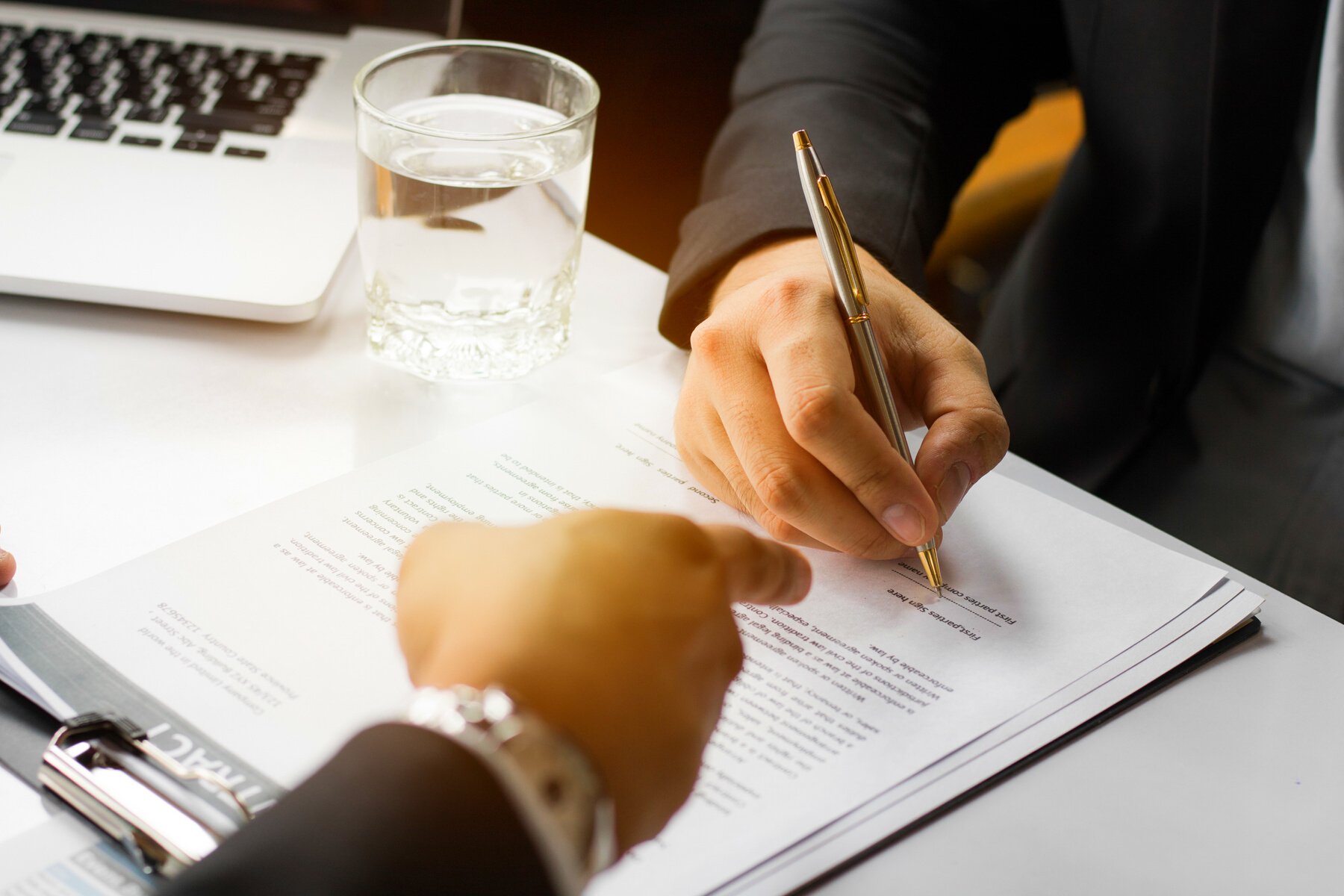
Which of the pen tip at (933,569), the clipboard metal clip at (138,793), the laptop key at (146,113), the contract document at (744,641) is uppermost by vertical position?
the laptop key at (146,113)

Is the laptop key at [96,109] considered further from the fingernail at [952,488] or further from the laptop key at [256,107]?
the fingernail at [952,488]

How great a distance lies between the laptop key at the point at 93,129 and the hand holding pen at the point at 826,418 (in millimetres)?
423

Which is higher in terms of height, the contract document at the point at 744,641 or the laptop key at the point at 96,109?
the laptop key at the point at 96,109

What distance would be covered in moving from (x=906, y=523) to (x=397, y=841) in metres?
0.25

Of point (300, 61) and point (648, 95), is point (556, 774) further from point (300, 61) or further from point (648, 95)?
point (648, 95)

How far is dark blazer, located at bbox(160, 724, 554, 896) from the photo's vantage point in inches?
8.5

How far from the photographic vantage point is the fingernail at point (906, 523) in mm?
414

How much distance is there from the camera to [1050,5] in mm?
887

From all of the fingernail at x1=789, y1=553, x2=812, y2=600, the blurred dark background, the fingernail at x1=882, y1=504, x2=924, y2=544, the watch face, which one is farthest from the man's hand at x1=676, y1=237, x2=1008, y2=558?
the blurred dark background

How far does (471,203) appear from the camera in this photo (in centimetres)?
52

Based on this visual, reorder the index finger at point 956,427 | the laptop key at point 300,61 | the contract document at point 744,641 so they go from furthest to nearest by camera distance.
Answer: the laptop key at point 300,61 → the index finger at point 956,427 → the contract document at point 744,641

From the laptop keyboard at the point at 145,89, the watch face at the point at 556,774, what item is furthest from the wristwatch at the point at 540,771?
the laptop keyboard at the point at 145,89

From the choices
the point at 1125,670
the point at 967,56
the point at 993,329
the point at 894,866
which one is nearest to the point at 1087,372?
the point at 993,329

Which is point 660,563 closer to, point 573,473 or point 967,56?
point 573,473
